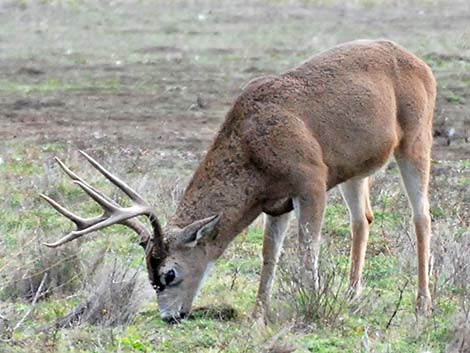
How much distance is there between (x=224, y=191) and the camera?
30.3 ft

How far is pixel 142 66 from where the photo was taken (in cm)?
2641

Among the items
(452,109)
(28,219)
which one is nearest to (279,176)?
(28,219)

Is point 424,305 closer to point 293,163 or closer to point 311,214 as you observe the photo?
point 311,214

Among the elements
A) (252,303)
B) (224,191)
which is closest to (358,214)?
(252,303)

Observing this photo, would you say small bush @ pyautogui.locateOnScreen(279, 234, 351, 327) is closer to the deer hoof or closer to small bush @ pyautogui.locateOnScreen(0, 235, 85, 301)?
the deer hoof

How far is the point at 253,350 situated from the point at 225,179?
1.67 metres

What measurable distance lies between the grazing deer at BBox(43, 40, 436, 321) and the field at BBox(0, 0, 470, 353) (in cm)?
25

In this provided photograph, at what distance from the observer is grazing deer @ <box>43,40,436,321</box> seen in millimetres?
9156

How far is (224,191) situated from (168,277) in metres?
0.75

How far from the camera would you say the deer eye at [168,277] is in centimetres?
915

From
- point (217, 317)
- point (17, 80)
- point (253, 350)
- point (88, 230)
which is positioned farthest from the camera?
point (17, 80)

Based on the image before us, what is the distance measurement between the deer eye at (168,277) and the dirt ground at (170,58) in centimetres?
717

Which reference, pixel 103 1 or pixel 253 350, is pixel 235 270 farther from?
pixel 103 1

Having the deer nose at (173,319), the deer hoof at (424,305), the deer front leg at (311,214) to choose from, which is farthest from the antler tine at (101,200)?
the deer hoof at (424,305)
